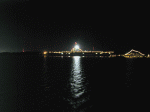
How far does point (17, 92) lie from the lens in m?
11.5

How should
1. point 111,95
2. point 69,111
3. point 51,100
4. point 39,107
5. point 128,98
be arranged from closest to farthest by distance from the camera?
point 69,111
point 39,107
point 51,100
point 128,98
point 111,95

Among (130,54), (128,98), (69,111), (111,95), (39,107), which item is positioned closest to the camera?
(69,111)

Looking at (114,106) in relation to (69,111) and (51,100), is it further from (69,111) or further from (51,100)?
(51,100)

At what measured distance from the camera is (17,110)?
7.99 meters

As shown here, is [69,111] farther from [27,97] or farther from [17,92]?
[17,92]

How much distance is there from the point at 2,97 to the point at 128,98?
9.94 meters

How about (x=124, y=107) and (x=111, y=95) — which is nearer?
(x=124, y=107)

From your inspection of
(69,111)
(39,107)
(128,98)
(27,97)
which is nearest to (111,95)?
(128,98)

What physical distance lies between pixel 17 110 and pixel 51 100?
7.86 feet

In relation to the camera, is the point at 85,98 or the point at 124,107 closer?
the point at 124,107

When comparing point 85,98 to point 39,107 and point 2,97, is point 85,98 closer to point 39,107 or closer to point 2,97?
point 39,107

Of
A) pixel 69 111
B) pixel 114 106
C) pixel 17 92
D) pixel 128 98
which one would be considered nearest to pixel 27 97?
pixel 17 92

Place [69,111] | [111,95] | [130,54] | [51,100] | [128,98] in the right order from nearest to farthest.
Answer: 1. [69,111]
2. [51,100]
3. [128,98]
4. [111,95]
5. [130,54]

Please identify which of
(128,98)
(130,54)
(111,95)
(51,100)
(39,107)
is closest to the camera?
(39,107)
